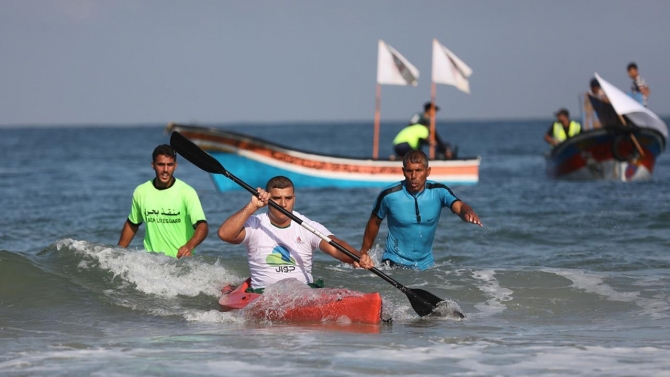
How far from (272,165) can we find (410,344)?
644 inches

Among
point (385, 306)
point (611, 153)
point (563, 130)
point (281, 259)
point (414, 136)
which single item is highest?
point (563, 130)

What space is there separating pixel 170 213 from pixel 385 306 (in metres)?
2.25

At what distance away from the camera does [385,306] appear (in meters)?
8.51

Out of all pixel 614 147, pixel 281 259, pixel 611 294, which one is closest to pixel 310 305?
pixel 281 259

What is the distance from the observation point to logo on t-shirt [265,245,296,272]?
8.17 metres

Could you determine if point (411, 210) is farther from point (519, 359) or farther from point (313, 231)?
point (519, 359)

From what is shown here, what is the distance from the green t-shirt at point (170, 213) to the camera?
9.21m

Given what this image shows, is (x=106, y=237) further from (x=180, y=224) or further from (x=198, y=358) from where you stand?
(x=198, y=358)

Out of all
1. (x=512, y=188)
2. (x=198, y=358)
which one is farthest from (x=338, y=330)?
(x=512, y=188)

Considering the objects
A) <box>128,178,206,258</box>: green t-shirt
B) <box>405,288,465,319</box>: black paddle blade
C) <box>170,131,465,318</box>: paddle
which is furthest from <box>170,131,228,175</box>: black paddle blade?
<box>405,288,465,319</box>: black paddle blade

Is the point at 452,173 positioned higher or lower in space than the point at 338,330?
higher

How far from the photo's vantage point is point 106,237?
1588 centimetres

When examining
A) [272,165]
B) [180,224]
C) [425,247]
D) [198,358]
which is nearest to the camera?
[198,358]

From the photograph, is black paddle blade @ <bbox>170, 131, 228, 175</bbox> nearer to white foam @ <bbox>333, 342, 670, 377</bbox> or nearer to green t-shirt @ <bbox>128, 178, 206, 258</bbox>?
green t-shirt @ <bbox>128, 178, 206, 258</bbox>
